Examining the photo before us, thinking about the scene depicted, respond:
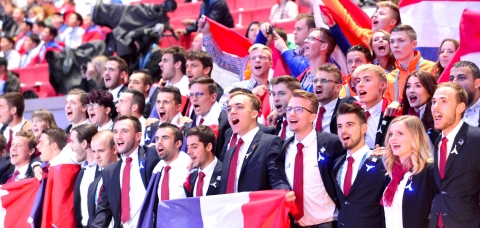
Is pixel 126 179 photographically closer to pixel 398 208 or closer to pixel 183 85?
pixel 183 85

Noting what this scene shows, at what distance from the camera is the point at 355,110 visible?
6684 mm

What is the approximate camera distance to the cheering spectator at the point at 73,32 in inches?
569

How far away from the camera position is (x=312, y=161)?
269 inches

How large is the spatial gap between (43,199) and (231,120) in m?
2.22

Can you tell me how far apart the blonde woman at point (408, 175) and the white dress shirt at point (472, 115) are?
470 mm

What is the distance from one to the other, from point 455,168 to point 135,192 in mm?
2970

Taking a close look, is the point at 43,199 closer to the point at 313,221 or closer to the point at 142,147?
the point at 142,147

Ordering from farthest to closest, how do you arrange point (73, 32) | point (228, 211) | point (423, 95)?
point (73, 32) → point (228, 211) → point (423, 95)

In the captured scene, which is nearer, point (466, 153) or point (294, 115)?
point (466, 153)

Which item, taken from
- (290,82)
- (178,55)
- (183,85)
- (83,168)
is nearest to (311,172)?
(290,82)

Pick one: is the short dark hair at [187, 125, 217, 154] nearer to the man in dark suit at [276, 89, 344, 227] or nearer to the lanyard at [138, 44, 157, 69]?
the man in dark suit at [276, 89, 344, 227]

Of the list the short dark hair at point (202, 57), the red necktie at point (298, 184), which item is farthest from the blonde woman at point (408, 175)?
the short dark hair at point (202, 57)

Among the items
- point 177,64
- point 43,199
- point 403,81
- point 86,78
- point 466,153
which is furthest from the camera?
point 86,78

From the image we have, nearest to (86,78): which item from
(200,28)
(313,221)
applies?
(200,28)
